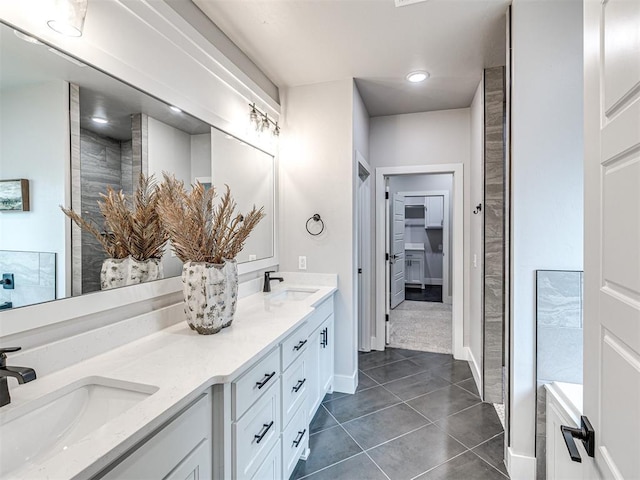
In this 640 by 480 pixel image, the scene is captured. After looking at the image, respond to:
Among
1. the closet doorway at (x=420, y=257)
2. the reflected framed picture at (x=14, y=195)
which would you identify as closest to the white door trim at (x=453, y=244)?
the closet doorway at (x=420, y=257)

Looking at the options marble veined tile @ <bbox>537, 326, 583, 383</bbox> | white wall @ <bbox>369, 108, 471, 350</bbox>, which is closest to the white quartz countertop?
marble veined tile @ <bbox>537, 326, 583, 383</bbox>

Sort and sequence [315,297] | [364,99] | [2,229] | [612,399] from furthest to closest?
[364,99], [315,297], [2,229], [612,399]

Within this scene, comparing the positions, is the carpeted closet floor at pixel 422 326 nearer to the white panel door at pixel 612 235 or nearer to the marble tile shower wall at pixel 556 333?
the marble tile shower wall at pixel 556 333

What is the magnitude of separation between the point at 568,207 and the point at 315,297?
1590mm

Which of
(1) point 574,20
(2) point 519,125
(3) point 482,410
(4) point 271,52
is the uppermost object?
(4) point 271,52

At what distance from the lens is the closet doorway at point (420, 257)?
3.45 meters

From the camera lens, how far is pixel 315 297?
→ 2.28 metres

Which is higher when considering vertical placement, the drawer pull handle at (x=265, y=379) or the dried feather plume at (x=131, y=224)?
the dried feather plume at (x=131, y=224)

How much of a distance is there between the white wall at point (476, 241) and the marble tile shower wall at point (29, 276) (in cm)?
273

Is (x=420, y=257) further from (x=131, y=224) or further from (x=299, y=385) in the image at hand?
(x=131, y=224)

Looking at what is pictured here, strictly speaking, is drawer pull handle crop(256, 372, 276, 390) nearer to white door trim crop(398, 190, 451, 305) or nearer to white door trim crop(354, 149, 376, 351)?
white door trim crop(354, 149, 376, 351)

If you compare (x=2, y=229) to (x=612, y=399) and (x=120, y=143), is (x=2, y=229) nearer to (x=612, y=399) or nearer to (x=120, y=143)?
(x=120, y=143)

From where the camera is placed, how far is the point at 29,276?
1.04m

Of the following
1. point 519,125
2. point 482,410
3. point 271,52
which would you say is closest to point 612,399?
point 519,125
